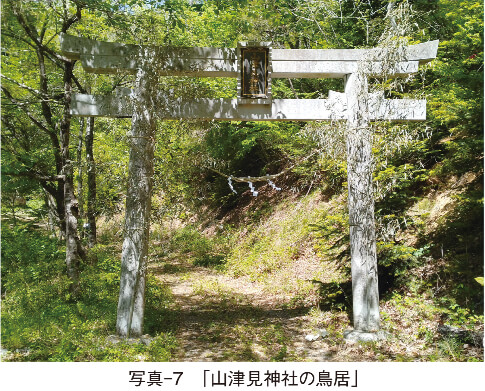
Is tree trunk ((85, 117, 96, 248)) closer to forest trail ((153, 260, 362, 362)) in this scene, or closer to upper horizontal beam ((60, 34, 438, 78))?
forest trail ((153, 260, 362, 362))

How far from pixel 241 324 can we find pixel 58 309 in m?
2.90

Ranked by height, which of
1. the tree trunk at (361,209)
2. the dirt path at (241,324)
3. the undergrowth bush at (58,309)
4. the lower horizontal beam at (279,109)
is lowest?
the dirt path at (241,324)

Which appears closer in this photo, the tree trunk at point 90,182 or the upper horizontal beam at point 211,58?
the upper horizontal beam at point 211,58

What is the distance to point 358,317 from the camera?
17.1ft

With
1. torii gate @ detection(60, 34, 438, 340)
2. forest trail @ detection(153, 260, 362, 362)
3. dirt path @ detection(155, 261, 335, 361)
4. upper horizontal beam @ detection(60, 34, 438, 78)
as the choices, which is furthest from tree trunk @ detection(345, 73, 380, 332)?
dirt path @ detection(155, 261, 335, 361)

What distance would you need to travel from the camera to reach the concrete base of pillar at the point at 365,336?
502 cm

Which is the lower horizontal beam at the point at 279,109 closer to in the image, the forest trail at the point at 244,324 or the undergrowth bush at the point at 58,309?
the undergrowth bush at the point at 58,309

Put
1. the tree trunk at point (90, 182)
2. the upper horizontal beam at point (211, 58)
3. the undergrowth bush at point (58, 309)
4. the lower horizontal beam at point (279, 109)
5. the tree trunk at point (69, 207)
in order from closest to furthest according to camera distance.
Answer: the undergrowth bush at point (58, 309) → the upper horizontal beam at point (211, 58) → the lower horizontal beam at point (279, 109) → the tree trunk at point (69, 207) → the tree trunk at point (90, 182)

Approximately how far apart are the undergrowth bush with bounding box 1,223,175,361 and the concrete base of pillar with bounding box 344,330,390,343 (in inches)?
96.2

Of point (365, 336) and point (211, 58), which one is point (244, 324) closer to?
point (365, 336)

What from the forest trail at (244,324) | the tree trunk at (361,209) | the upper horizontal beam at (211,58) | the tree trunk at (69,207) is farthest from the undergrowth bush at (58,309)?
the upper horizontal beam at (211,58)
